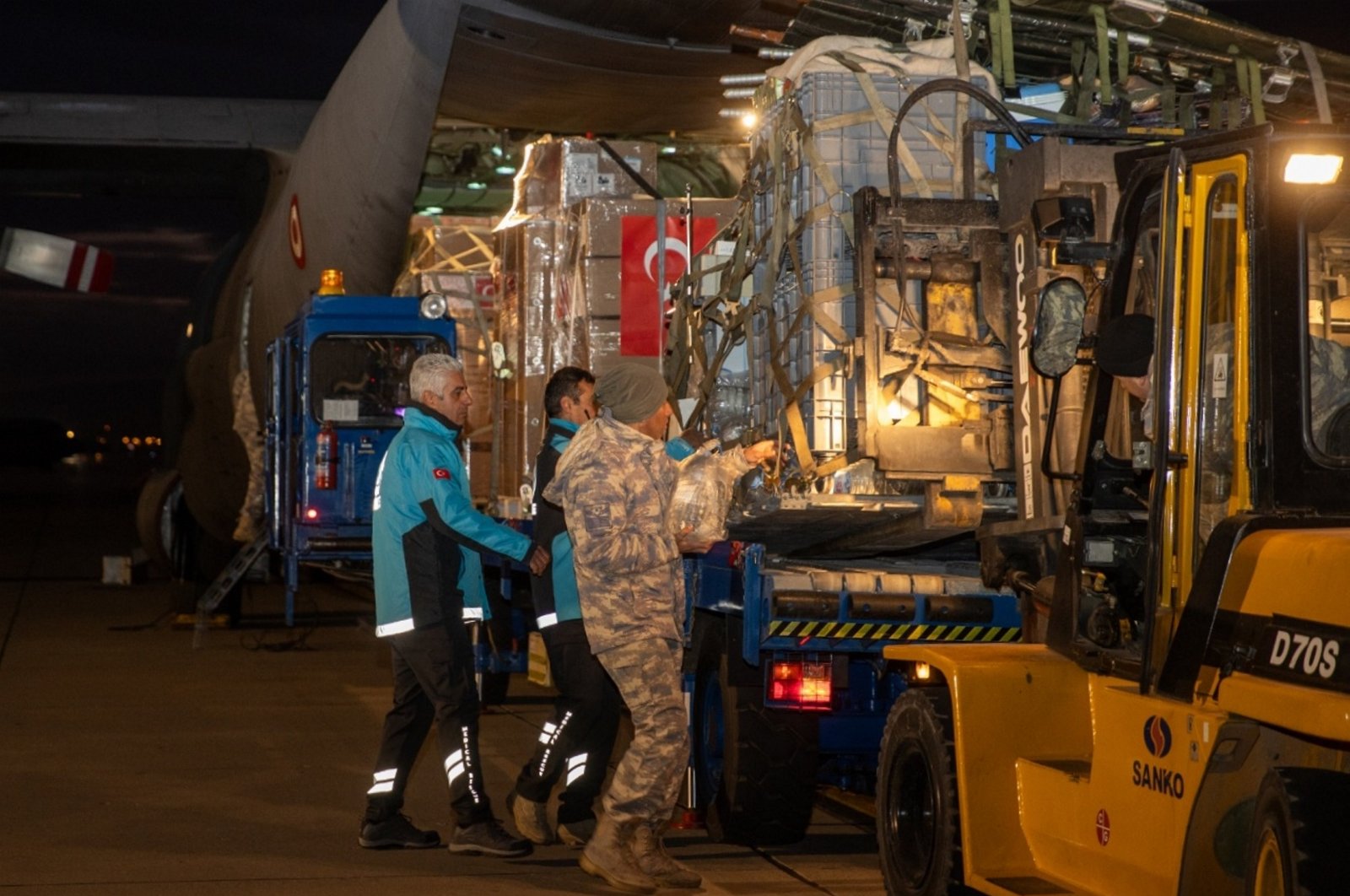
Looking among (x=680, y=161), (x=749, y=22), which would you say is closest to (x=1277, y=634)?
(x=749, y=22)

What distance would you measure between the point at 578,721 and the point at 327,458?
8527 mm

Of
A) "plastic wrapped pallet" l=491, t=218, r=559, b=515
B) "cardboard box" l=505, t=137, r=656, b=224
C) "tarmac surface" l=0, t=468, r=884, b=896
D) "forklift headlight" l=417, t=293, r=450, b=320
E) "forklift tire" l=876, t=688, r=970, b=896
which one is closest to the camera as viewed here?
"forklift tire" l=876, t=688, r=970, b=896

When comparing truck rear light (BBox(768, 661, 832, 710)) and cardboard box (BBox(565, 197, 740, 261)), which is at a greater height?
cardboard box (BBox(565, 197, 740, 261))

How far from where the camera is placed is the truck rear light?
291 inches

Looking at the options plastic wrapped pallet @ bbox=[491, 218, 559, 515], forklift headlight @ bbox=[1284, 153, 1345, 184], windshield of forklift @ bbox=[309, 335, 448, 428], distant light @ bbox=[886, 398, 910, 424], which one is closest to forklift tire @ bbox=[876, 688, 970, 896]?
distant light @ bbox=[886, 398, 910, 424]

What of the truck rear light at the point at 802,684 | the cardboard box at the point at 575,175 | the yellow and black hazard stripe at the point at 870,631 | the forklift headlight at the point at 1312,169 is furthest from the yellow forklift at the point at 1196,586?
the cardboard box at the point at 575,175

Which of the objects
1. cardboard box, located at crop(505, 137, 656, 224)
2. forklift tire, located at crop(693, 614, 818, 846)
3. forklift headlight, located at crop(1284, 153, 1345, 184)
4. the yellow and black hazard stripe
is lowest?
forklift tire, located at crop(693, 614, 818, 846)

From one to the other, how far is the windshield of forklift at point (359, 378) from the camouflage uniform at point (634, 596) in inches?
344

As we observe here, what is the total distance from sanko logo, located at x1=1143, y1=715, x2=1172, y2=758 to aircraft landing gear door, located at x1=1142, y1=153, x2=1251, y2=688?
20 centimetres

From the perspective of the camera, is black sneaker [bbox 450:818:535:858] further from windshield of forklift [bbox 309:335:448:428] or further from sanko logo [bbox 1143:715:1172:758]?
windshield of forklift [bbox 309:335:448:428]

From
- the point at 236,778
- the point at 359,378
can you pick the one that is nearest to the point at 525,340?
the point at 359,378

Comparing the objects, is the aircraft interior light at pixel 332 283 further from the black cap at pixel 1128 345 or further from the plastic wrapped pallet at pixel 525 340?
the black cap at pixel 1128 345

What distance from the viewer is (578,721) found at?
293 inches

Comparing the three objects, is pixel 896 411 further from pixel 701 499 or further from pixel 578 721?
pixel 578 721
